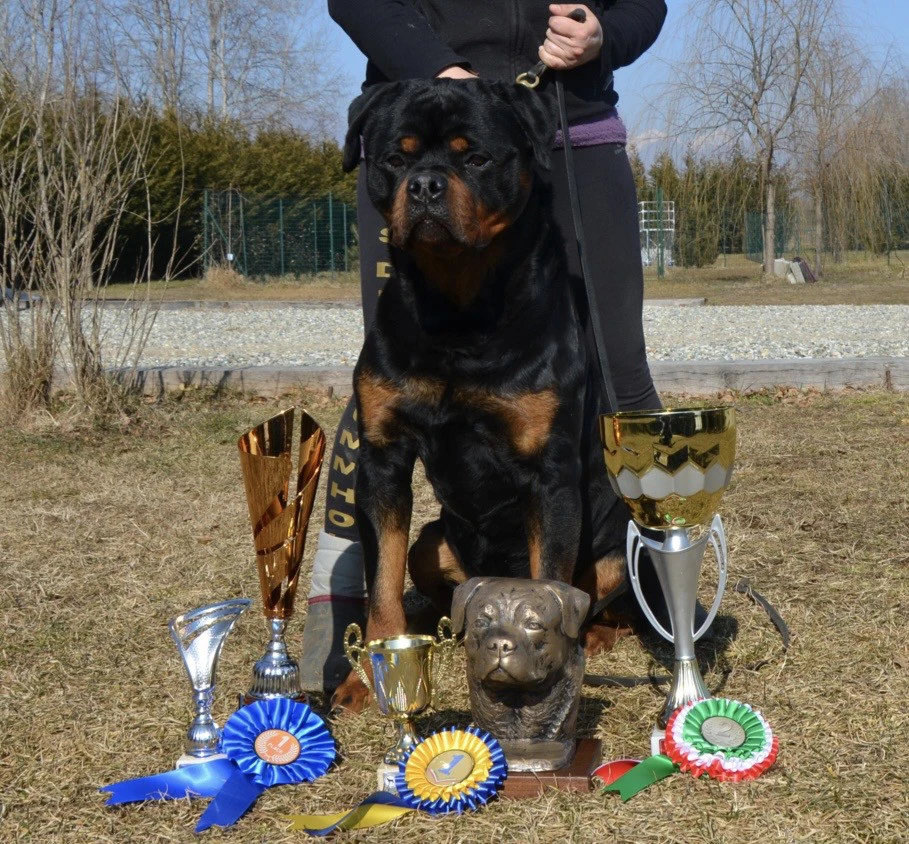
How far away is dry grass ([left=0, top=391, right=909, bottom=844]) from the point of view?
2.14 m

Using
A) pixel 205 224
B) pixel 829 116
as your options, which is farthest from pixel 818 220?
pixel 205 224

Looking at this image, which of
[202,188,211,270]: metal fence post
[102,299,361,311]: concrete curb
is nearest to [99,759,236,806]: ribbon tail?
[102,299,361,311]: concrete curb

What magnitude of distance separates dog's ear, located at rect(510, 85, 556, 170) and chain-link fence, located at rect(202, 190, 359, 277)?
2131cm

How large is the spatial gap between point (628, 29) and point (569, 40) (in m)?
0.24

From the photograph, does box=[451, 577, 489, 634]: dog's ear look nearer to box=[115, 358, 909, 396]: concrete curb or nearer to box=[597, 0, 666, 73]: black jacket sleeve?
box=[597, 0, 666, 73]: black jacket sleeve

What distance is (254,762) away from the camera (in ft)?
7.54

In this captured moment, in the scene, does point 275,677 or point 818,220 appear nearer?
point 275,677

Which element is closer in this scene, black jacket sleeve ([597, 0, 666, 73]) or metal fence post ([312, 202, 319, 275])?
black jacket sleeve ([597, 0, 666, 73])

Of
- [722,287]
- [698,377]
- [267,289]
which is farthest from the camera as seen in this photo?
[267,289]

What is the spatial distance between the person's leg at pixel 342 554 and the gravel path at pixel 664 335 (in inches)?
211

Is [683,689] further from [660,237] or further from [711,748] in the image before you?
[660,237]

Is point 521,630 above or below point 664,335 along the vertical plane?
below

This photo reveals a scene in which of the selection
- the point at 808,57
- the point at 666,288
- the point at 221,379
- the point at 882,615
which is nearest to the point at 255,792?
the point at 882,615

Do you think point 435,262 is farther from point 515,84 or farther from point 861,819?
point 861,819
